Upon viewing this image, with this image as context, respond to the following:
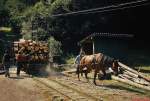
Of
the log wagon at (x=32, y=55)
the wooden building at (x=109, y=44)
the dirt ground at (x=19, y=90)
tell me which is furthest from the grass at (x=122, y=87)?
the wooden building at (x=109, y=44)

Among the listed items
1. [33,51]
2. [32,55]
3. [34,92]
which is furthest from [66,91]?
[33,51]

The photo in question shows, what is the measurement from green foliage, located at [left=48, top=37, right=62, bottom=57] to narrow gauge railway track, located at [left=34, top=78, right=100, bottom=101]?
1490 cm

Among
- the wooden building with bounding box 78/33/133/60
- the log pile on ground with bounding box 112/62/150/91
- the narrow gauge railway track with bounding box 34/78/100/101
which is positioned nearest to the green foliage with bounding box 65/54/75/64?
the wooden building with bounding box 78/33/133/60

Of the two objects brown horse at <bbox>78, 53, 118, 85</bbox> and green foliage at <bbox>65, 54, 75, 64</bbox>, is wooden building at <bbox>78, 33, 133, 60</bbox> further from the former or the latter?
brown horse at <bbox>78, 53, 118, 85</bbox>

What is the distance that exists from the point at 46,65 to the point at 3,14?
36.0 meters

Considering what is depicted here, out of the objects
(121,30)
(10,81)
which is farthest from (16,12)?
(10,81)

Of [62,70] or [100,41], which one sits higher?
[100,41]

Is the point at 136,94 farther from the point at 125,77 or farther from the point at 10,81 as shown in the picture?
the point at 10,81

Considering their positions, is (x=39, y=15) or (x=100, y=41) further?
(x=39, y=15)

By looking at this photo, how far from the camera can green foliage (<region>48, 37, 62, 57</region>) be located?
43.4 metres

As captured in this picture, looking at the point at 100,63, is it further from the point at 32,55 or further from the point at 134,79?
the point at 32,55

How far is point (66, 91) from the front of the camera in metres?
22.6

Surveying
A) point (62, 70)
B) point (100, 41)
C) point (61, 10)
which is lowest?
point (62, 70)

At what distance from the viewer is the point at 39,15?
49125mm
